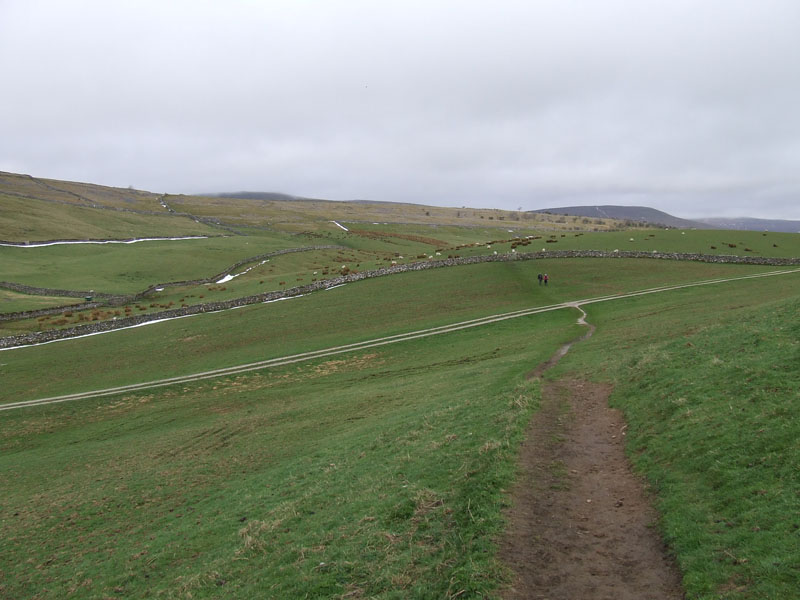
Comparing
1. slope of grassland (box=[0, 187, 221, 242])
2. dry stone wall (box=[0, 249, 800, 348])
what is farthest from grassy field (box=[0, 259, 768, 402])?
slope of grassland (box=[0, 187, 221, 242])

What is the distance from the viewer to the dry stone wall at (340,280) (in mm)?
51281

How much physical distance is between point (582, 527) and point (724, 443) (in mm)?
4429

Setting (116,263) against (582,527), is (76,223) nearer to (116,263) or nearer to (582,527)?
(116,263)

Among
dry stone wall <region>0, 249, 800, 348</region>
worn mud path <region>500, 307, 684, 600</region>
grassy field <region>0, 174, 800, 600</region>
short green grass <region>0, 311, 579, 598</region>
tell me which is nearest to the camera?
worn mud path <region>500, 307, 684, 600</region>

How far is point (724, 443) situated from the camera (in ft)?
39.3

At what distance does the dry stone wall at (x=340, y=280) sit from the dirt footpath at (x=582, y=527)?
159 feet

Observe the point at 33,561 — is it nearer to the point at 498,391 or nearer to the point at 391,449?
the point at 391,449

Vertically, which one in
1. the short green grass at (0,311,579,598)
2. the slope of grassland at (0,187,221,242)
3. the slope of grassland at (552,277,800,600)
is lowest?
the short green grass at (0,311,579,598)

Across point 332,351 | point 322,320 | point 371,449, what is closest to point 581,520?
point 371,449

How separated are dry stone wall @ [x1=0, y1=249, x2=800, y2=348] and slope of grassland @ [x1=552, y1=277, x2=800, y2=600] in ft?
136

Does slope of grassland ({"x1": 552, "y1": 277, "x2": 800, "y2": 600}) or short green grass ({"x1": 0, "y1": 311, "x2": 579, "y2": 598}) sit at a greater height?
slope of grassland ({"x1": 552, "y1": 277, "x2": 800, "y2": 600})

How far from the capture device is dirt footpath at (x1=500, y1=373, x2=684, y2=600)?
28.4 feet

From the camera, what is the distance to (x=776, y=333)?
1866cm

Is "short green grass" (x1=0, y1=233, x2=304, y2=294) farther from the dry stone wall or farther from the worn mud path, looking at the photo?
the worn mud path
